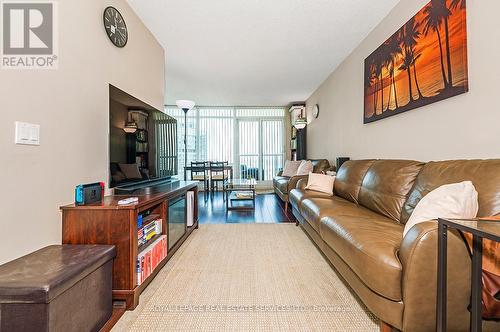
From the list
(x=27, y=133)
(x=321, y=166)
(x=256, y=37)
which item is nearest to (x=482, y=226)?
(x=27, y=133)

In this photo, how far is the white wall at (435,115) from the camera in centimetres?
148

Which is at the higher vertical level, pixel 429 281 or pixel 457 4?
pixel 457 4

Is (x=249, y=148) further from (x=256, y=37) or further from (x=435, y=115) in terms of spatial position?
(x=435, y=115)

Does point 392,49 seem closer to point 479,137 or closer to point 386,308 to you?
point 479,137

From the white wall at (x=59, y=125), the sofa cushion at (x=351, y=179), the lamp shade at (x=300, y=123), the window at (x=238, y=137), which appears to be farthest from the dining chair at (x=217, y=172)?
the white wall at (x=59, y=125)

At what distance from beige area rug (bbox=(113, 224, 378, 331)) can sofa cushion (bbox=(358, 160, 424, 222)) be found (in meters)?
0.71

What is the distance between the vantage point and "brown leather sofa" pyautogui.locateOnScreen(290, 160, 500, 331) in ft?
3.28

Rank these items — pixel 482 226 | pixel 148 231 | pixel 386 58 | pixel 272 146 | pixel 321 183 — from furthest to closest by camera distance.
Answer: pixel 272 146 < pixel 321 183 < pixel 386 58 < pixel 148 231 < pixel 482 226

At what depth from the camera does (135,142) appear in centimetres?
209

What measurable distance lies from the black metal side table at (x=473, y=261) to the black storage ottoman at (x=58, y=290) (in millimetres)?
1601

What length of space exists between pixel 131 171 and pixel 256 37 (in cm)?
229

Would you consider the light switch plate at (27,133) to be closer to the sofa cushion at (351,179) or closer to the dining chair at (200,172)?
the sofa cushion at (351,179)

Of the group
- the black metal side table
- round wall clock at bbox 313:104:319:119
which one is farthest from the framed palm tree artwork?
round wall clock at bbox 313:104:319:119

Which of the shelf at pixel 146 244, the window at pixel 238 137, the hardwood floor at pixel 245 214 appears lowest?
the hardwood floor at pixel 245 214
